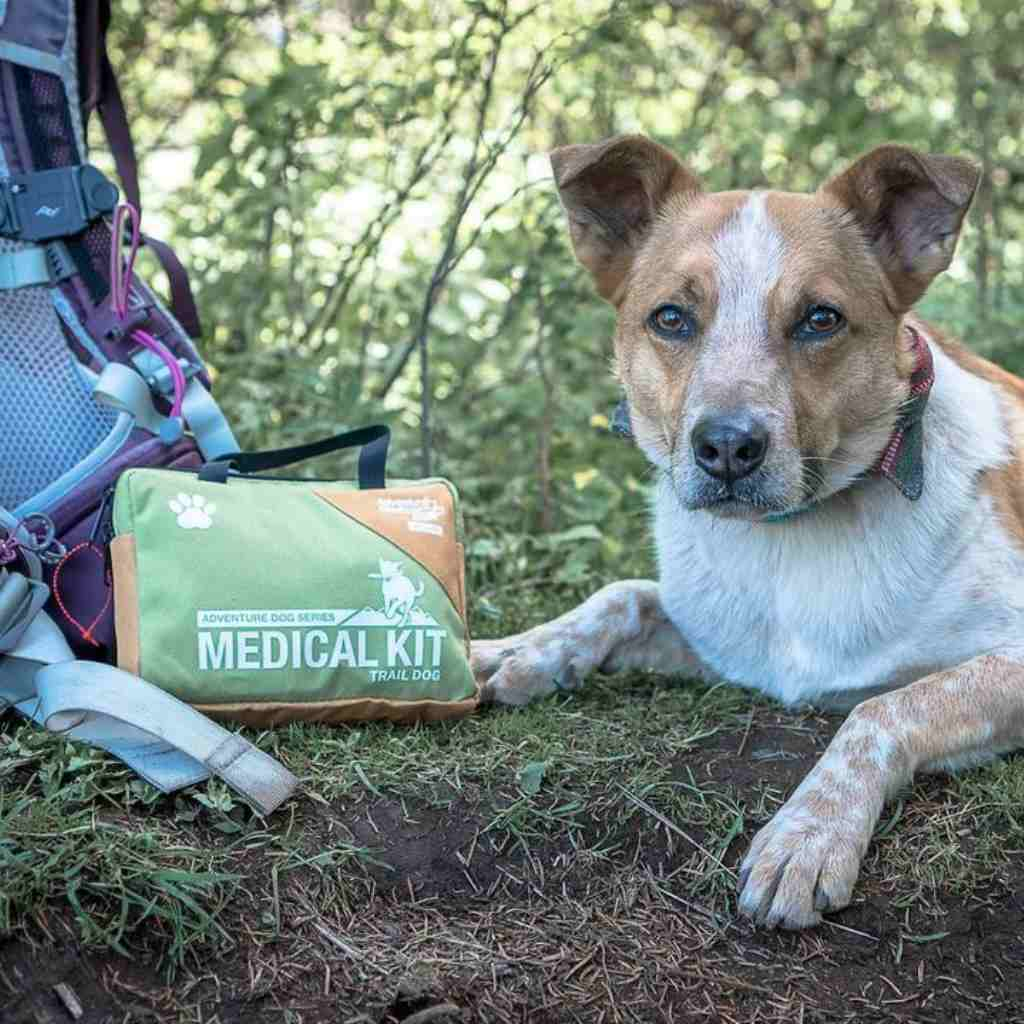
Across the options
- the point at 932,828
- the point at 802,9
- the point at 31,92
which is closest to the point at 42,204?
the point at 31,92

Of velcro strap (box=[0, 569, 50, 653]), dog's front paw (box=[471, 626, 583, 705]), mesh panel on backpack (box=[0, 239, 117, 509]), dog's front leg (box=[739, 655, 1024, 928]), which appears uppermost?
mesh panel on backpack (box=[0, 239, 117, 509])

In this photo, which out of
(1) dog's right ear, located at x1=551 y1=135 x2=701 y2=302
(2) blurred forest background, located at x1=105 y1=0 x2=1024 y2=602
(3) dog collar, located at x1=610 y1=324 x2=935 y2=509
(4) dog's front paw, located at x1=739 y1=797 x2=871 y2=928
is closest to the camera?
(4) dog's front paw, located at x1=739 y1=797 x2=871 y2=928

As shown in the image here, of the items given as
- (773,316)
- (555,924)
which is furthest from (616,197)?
(555,924)

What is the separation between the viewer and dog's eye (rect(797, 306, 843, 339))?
120 inches

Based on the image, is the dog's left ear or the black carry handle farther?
the black carry handle

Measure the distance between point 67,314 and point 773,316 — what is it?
1.81 metres

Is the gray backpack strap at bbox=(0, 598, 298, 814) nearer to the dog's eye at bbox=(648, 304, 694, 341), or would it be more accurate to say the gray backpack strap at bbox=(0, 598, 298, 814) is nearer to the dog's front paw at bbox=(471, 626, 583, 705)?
the dog's front paw at bbox=(471, 626, 583, 705)

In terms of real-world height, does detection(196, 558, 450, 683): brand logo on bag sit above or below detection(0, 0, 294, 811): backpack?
below

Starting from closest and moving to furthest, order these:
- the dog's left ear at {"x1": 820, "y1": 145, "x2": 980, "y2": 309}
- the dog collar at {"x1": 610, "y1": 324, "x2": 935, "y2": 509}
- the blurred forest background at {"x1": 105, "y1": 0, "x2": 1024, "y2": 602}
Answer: the dog's left ear at {"x1": 820, "y1": 145, "x2": 980, "y2": 309}, the dog collar at {"x1": 610, "y1": 324, "x2": 935, "y2": 509}, the blurred forest background at {"x1": 105, "y1": 0, "x2": 1024, "y2": 602}

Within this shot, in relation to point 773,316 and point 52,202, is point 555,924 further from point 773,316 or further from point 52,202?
point 52,202

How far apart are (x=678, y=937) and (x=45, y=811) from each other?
1242 mm

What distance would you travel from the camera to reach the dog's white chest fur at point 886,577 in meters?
3.18

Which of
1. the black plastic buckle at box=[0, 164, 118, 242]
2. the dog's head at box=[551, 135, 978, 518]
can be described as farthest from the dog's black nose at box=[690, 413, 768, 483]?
the black plastic buckle at box=[0, 164, 118, 242]

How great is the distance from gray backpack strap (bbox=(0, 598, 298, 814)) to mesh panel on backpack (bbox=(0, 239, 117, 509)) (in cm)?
56
